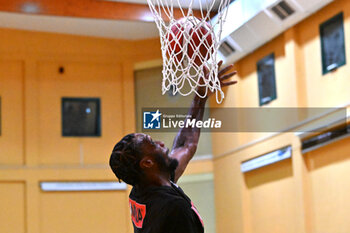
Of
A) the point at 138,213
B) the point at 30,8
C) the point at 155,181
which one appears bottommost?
the point at 138,213

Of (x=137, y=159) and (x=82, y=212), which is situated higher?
(x=137, y=159)

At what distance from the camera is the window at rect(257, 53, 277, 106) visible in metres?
12.8

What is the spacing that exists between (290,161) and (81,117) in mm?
5140

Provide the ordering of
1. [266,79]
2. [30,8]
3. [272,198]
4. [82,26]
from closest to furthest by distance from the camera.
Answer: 1. [30,8]
2. [272,198]
3. [266,79]
4. [82,26]

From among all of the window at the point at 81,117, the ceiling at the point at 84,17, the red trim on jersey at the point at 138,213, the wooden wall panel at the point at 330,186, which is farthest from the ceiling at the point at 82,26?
the red trim on jersey at the point at 138,213

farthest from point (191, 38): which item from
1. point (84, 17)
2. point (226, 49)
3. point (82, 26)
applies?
point (82, 26)

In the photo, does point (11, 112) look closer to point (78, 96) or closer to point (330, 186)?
point (78, 96)

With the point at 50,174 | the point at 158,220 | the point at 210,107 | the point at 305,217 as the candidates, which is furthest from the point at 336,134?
the point at 158,220

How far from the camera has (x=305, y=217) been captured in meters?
Result: 11.5

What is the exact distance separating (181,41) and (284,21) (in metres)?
5.18

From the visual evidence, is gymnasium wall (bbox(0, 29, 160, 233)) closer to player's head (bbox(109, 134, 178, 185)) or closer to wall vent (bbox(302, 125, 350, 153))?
wall vent (bbox(302, 125, 350, 153))

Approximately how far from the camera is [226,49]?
13281 mm

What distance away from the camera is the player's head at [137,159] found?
13.2 feet

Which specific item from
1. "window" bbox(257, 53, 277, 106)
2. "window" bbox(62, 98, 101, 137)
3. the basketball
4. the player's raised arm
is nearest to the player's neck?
the player's raised arm
